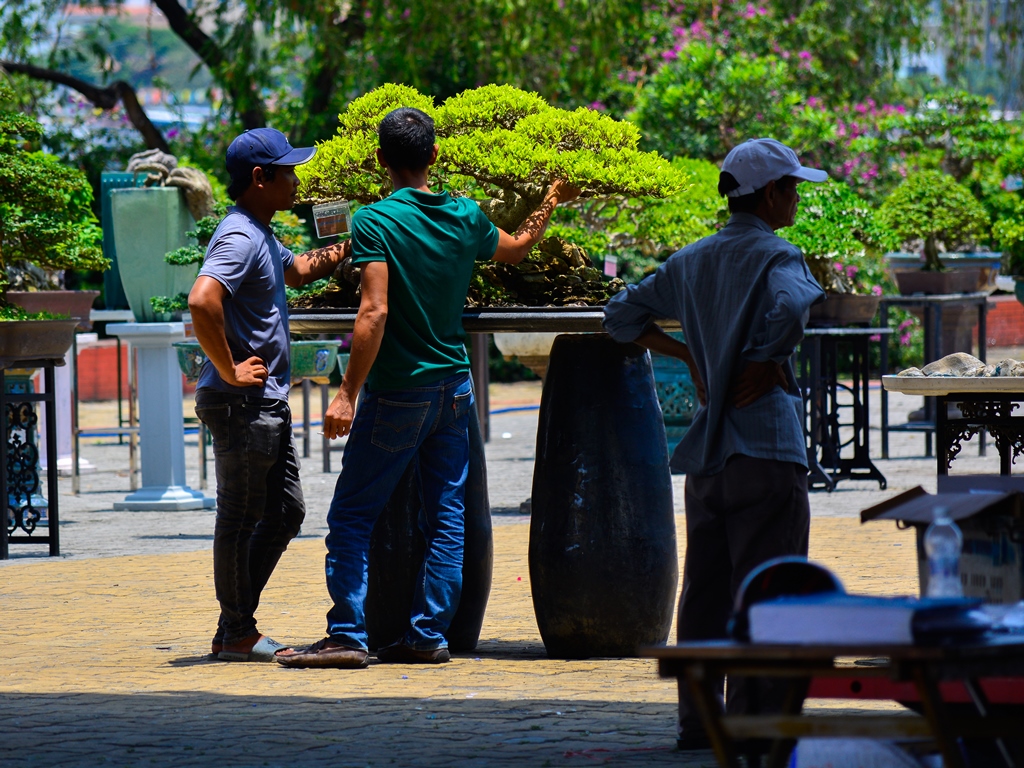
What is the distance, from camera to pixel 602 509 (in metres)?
5.53

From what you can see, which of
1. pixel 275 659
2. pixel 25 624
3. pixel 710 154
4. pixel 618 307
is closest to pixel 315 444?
pixel 710 154

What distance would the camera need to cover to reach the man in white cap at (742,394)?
411 cm

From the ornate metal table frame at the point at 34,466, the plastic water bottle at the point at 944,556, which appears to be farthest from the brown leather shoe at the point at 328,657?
the ornate metal table frame at the point at 34,466

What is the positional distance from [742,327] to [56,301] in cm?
853

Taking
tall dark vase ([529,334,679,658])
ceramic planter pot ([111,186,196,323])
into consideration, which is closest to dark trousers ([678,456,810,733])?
tall dark vase ([529,334,679,658])

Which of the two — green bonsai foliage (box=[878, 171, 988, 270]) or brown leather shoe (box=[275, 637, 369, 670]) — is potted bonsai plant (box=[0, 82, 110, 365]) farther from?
green bonsai foliage (box=[878, 171, 988, 270])

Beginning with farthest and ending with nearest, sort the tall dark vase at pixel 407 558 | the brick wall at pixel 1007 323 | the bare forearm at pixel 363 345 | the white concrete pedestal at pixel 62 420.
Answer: the brick wall at pixel 1007 323 < the white concrete pedestal at pixel 62 420 < the tall dark vase at pixel 407 558 < the bare forearm at pixel 363 345

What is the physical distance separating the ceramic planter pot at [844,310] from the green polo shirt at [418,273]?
20.3 ft

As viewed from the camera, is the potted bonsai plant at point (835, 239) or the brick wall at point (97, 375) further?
the brick wall at point (97, 375)

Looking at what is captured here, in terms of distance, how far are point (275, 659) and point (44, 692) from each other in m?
0.85

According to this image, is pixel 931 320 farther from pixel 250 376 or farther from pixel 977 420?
pixel 250 376

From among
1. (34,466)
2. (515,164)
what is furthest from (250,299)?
(34,466)

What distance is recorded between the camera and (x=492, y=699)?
4.86 meters

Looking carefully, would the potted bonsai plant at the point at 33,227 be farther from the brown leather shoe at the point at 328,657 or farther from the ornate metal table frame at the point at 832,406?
the ornate metal table frame at the point at 832,406
